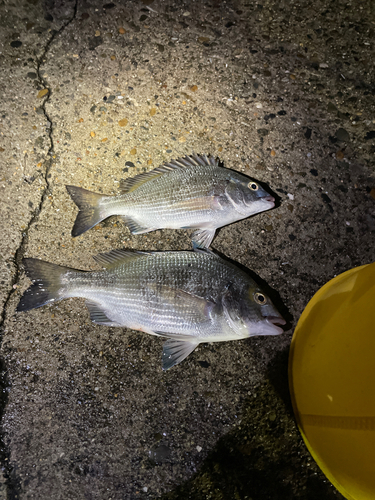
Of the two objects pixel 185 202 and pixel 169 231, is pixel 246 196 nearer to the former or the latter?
pixel 185 202

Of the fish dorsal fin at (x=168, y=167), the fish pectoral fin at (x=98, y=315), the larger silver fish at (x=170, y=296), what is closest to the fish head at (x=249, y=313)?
the larger silver fish at (x=170, y=296)

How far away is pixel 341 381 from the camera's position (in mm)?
1618

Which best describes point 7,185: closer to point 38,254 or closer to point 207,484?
point 38,254

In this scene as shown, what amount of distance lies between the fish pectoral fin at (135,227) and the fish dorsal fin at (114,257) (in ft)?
0.62

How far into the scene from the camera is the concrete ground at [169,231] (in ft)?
7.86

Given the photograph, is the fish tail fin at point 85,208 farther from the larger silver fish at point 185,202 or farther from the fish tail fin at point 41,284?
the fish tail fin at point 41,284

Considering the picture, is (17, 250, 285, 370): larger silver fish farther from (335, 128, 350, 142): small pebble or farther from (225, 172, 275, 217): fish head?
(335, 128, 350, 142): small pebble

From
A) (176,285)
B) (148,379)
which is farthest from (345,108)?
(148,379)

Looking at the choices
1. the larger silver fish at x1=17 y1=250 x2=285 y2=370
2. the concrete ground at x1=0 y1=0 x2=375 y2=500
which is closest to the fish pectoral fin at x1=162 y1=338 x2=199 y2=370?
the larger silver fish at x1=17 y1=250 x2=285 y2=370

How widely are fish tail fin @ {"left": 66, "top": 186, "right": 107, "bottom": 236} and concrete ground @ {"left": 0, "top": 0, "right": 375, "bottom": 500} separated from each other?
166 mm

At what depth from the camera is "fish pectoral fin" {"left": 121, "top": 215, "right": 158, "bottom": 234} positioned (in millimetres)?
2477

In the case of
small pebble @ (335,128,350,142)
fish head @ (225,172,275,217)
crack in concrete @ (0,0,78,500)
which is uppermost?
small pebble @ (335,128,350,142)

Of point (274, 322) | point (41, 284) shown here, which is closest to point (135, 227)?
point (41, 284)

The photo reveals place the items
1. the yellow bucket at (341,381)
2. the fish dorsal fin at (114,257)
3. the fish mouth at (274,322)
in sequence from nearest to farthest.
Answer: the yellow bucket at (341,381)
the fish mouth at (274,322)
the fish dorsal fin at (114,257)
